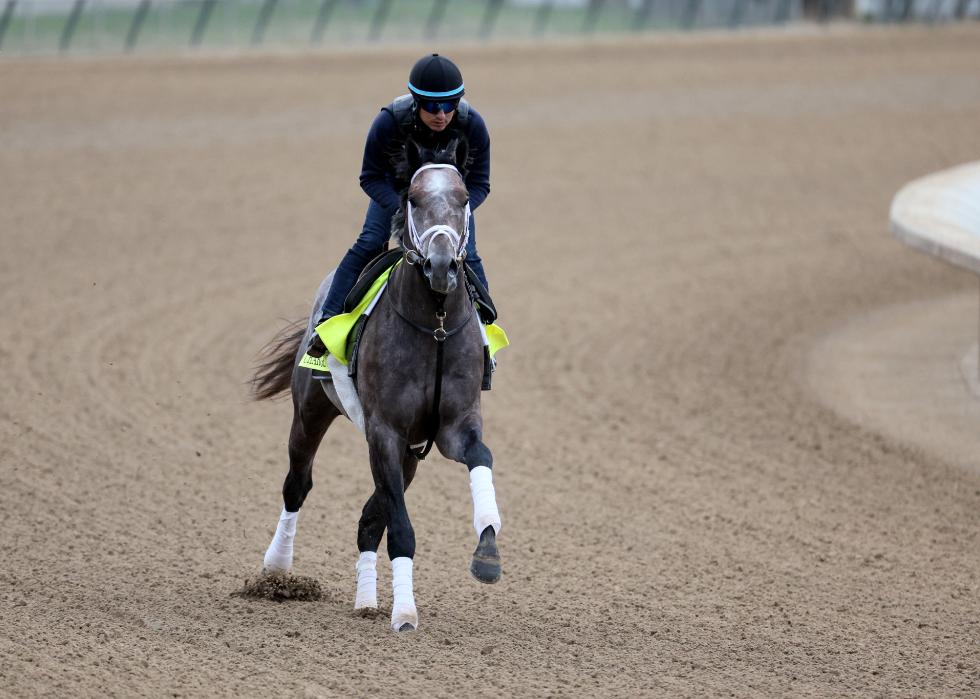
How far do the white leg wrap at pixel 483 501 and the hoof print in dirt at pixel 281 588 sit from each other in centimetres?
173

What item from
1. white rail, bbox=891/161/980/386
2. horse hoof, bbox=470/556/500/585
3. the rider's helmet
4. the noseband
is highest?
the rider's helmet

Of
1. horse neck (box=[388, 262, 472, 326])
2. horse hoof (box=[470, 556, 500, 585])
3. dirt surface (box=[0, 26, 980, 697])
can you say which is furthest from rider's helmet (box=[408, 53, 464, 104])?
dirt surface (box=[0, 26, 980, 697])

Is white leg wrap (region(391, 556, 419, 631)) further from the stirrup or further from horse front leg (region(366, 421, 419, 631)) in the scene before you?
the stirrup

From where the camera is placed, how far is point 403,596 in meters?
6.71

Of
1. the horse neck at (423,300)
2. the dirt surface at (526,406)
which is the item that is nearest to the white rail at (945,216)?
the dirt surface at (526,406)

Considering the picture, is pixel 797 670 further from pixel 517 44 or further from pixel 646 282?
pixel 517 44

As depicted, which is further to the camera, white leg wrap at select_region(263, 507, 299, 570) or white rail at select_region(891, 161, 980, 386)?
white rail at select_region(891, 161, 980, 386)

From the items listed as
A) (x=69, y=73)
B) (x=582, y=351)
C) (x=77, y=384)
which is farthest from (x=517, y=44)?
(x=77, y=384)

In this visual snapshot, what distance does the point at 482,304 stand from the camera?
7066 mm

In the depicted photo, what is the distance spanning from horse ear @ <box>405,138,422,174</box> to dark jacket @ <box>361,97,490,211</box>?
0.12 m

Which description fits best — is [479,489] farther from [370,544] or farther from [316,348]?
[316,348]

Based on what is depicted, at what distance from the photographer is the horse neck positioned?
659 centimetres

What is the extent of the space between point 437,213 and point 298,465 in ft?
8.11

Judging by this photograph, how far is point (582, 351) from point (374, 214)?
6999 millimetres
